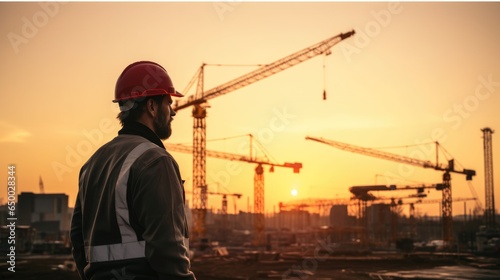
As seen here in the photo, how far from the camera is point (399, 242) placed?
249 ft

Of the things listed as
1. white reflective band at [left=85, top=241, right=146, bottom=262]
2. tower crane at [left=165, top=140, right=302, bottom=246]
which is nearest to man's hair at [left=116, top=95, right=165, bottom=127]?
white reflective band at [left=85, top=241, right=146, bottom=262]

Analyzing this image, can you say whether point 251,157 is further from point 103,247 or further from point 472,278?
point 103,247

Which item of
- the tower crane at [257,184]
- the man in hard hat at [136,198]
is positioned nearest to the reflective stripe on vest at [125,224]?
the man in hard hat at [136,198]

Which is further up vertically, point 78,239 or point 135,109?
point 135,109

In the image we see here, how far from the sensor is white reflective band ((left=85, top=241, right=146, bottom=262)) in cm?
218

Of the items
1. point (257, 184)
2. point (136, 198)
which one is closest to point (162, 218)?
point (136, 198)

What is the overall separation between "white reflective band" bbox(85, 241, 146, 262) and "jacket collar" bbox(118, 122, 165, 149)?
1.22 ft

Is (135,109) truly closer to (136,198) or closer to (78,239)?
(136,198)

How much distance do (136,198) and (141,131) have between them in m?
0.35

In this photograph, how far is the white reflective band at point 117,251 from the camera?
218 cm

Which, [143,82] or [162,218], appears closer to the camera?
[162,218]

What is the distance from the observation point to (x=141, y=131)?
2.41m

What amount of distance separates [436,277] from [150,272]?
28115 mm

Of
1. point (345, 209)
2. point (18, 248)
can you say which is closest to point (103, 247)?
point (18, 248)
